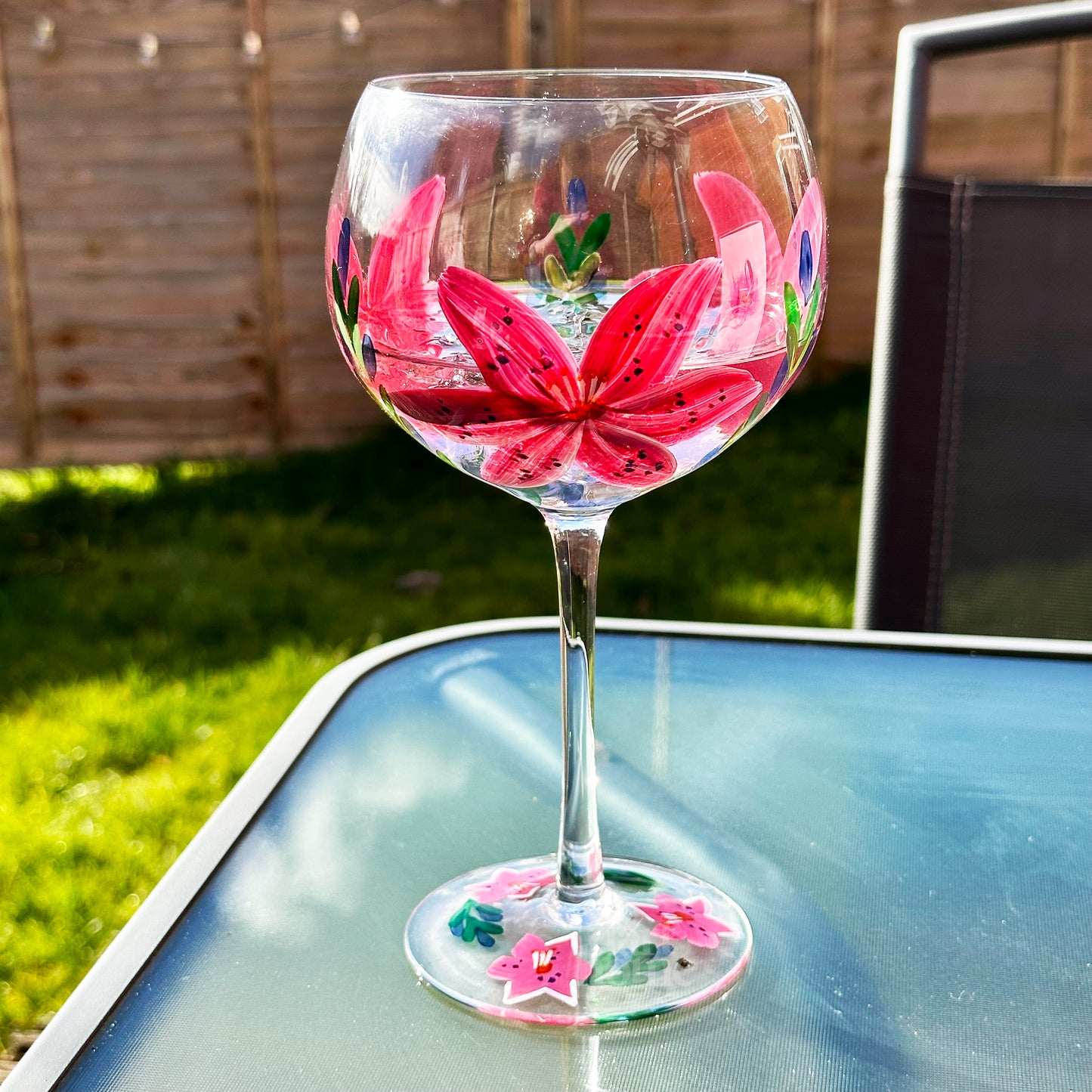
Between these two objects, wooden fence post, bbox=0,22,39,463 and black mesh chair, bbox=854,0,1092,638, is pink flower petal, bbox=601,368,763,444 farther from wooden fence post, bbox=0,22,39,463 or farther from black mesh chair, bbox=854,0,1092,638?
wooden fence post, bbox=0,22,39,463

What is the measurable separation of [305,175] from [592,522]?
4.13m

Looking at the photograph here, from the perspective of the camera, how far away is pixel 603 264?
0.50 m

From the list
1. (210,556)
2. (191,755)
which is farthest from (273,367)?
(191,755)

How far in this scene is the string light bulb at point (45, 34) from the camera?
4.36 meters

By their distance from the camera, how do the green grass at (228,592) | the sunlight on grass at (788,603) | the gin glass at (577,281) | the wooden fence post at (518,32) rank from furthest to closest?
the wooden fence post at (518,32), the sunlight on grass at (788,603), the green grass at (228,592), the gin glass at (577,281)

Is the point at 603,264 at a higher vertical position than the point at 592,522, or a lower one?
higher

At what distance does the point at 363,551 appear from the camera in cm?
368

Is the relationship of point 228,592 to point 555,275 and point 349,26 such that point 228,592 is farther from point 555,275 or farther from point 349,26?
point 555,275

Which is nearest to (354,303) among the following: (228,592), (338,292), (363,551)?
(338,292)

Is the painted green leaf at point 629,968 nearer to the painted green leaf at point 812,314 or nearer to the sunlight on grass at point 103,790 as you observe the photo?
the painted green leaf at point 812,314

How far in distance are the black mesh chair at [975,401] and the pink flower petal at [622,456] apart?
91cm

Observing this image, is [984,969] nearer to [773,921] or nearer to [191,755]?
[773,921]

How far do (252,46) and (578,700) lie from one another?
13.7ft

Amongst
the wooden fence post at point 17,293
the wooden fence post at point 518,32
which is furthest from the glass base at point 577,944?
the wooden fence post at point 17,293
